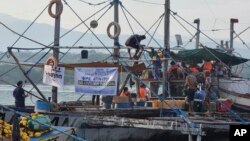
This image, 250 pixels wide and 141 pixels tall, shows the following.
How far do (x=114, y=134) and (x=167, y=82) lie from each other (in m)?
5.62

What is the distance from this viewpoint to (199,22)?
32.2 meters

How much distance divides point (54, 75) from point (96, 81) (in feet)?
5.75

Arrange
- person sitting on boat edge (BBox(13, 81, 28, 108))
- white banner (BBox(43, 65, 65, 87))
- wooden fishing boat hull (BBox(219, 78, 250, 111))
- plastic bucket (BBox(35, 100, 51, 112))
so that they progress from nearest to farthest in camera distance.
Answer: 1. plastic bucket (BBox(35, 100, 51, 112))
2. white banner (BBox(43, 65, 65, 87))
3. person sitting on boat edge (BBox(13, 81, 28, 108))
4. wooden fishing boat hull (BBox(219, 78, 250, 111))

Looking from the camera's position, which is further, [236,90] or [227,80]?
[227,80]

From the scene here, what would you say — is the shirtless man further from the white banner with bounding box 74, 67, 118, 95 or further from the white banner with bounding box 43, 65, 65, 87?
the white banner with bounding box 43, 65, 65, 87

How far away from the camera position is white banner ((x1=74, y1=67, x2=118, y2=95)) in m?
19.6

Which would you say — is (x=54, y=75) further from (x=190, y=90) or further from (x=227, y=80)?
(x=227, y=80)

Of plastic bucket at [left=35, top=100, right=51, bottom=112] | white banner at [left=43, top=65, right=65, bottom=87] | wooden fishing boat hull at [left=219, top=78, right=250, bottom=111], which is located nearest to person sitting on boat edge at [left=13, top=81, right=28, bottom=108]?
white banner at [left=43, top=65, right=65, bottom=87]

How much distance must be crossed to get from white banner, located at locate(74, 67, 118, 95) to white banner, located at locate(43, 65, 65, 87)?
0.57 metres

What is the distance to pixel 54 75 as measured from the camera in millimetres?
20500

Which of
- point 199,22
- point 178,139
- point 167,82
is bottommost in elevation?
point 178,139

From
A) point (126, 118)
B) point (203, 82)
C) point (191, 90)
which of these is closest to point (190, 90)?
point (191, 90)

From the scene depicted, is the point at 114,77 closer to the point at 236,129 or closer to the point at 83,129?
→ the point at 83,129

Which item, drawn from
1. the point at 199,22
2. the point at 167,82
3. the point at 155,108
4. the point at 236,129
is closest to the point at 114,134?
the point at 155,108
